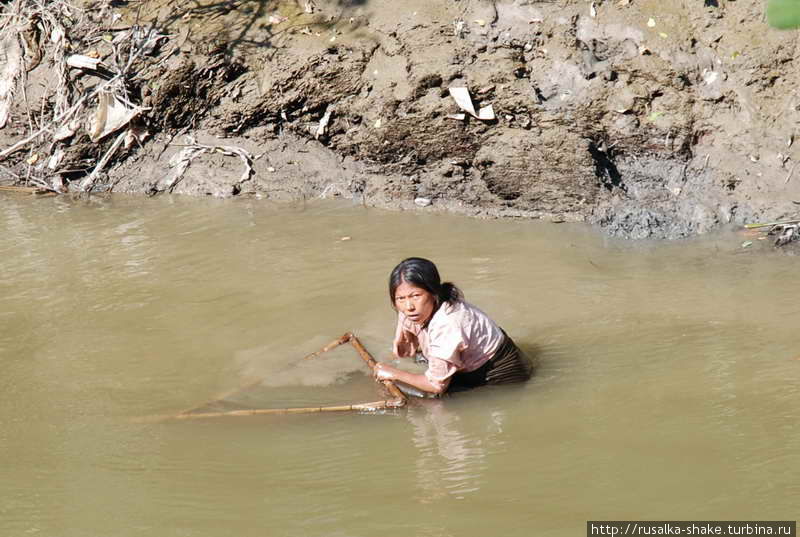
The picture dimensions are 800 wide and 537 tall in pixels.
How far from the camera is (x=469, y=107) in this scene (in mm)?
6781

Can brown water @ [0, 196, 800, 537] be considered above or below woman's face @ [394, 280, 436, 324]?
below

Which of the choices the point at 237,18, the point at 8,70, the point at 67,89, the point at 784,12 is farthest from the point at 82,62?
the point at 784,12

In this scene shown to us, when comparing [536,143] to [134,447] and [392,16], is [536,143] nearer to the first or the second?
[392,16]

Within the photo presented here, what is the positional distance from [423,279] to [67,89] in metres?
5.18

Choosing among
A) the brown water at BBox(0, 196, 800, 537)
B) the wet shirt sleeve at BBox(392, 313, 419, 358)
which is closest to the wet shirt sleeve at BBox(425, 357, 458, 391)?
the brown water at BBox(0, 196, 800, 537)

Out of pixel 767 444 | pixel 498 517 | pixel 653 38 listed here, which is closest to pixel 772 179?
pixel 653 38

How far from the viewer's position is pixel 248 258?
20.6 feet

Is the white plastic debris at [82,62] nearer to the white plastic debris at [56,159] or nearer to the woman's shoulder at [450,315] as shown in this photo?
the white plastic debris at [56,159]

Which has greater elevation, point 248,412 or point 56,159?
point 56,159

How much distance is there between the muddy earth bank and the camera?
20.7 ft

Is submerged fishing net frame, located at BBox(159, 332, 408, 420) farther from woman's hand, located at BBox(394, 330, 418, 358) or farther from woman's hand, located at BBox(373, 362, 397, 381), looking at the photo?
woman's hand, located at BBox(394, 330, 418, 358)

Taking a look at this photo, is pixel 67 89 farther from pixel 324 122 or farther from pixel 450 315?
pixel 450 315

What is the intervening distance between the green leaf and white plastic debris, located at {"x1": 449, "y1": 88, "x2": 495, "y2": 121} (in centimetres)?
555

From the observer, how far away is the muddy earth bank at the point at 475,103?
20.7 feet
